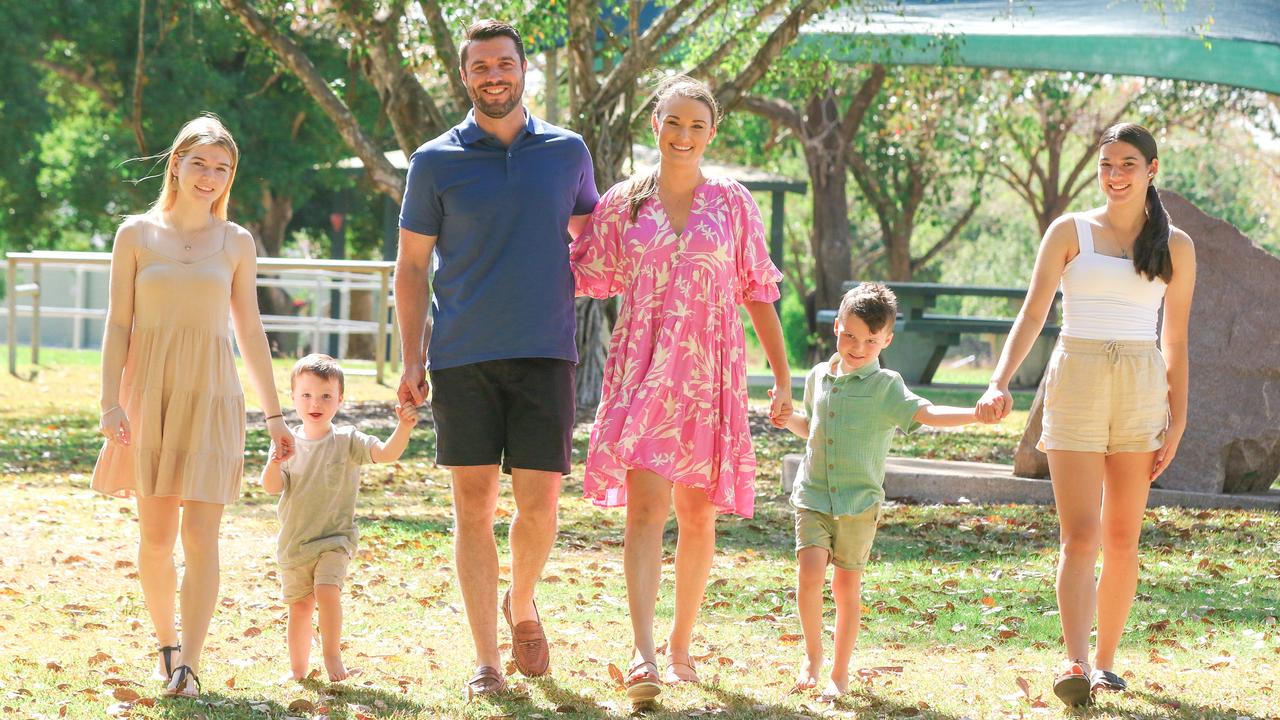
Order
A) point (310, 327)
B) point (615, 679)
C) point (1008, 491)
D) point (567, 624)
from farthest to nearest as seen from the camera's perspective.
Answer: point (310, 327)
point (1008, 491)
point (567, 624)
point (615, 679)

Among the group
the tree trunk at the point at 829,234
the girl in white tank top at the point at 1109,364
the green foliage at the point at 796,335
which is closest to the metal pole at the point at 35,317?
the tree trunk at the point at 829,234

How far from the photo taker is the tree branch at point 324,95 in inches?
497

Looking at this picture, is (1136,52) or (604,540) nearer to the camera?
(604,540)

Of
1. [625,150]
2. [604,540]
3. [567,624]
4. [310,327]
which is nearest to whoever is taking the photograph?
[567,624]

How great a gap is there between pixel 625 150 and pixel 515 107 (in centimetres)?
858

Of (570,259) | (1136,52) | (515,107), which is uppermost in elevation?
(1136,52)

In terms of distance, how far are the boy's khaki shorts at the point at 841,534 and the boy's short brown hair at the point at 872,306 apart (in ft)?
1.90

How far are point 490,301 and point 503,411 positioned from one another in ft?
1.19

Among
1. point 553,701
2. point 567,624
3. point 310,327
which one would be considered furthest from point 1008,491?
point 310,327

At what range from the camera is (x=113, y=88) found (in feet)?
80.9

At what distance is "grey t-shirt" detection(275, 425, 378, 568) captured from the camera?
4.83 metres

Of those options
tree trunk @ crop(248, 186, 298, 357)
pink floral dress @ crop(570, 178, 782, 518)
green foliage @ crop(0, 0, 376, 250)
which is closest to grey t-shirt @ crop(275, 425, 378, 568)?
pink floral dress @ crop(570, 178, 782, 518)

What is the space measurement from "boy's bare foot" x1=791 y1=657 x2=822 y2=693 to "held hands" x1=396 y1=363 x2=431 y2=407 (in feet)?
4.85

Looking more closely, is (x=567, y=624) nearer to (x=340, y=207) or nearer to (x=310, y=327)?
(x=310, y=327)
